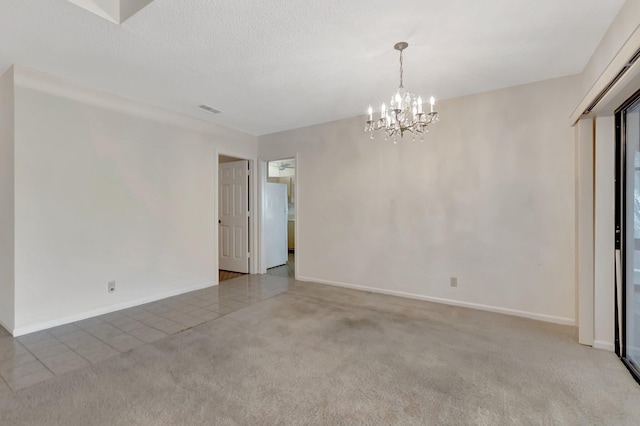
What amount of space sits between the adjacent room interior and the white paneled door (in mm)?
788

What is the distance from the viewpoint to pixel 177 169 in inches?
158

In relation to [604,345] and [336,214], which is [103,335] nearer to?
[336,214]

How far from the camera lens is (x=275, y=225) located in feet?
18.9

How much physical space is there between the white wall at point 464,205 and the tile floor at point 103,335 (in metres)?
1.61

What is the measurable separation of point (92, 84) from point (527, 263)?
16.7 feet

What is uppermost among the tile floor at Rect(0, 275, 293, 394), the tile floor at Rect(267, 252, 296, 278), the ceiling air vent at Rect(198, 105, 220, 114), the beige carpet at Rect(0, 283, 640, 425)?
the ceiling air vent at Rect(198, 105, 220, 114)

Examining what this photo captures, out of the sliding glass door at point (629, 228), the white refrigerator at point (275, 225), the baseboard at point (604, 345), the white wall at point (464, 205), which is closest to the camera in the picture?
the sliding glass door at point (629, 228)

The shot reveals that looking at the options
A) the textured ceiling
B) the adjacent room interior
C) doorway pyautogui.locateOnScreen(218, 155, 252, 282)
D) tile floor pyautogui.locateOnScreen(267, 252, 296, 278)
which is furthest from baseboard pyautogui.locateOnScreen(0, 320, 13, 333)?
tile floor pyautogui.locateOnScreen(267, 252, 296, 278)

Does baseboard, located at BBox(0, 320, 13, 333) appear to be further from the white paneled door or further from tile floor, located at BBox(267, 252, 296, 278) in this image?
tile floor, located at BBox(267, 252, 296, 278)

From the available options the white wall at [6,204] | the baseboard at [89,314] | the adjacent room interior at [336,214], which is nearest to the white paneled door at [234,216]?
the adjacent room interior at [336,214]

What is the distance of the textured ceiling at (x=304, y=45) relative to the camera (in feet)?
6.31

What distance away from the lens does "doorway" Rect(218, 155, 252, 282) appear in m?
5.23

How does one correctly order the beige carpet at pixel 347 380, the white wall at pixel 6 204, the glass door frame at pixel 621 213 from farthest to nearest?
the white wall at pixel 6 204 < the glass door frame at pixel 621 213 < the beige carpet at pixel 347 380

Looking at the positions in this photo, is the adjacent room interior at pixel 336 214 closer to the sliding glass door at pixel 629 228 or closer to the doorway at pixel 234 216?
the sliding glass door at pixel 629 228
